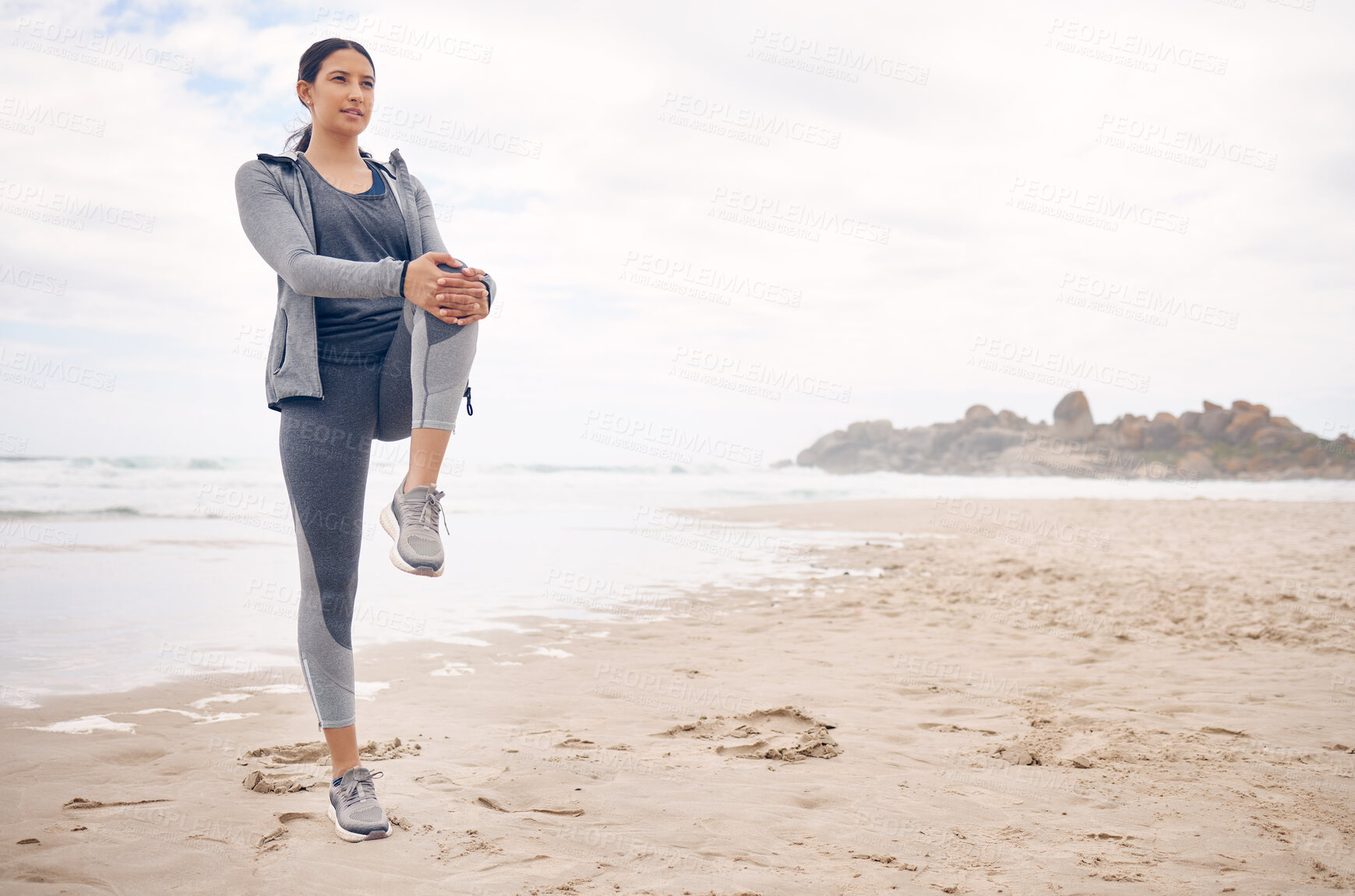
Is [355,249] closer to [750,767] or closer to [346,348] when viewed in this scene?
[346,348]

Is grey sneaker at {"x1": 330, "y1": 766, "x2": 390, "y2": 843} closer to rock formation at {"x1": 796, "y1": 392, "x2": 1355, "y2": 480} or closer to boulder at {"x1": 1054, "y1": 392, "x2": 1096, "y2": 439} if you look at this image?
rock formation at {"x1": 796, "y1": 392, "x2": 1355, "y2": 480}

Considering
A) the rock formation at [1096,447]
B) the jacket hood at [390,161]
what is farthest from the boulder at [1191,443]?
the jacket hood at [390,161]

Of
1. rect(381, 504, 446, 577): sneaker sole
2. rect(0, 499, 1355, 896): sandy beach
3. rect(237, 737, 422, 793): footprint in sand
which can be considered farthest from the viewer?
rect(237, 737, 422, 793): footprint in sand

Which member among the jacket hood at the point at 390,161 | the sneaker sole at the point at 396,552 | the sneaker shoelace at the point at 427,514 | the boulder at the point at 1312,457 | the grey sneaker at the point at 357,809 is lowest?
the grey sneaker at the point at 357,809

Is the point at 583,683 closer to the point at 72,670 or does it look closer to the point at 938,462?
the point at 72,670

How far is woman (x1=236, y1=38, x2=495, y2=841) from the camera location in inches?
79.8

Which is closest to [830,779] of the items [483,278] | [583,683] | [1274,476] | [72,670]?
[583,683]

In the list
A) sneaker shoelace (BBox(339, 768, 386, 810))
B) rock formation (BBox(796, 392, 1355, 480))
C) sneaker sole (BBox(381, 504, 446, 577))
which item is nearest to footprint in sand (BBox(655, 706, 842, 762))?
sneaker shoelace (BBox(339, 768, 386, 810))

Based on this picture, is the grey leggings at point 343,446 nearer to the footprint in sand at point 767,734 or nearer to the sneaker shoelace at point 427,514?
the sneaker shoelace at point 427,514

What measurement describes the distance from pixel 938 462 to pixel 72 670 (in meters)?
49.1

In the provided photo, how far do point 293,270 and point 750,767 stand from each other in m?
2.19

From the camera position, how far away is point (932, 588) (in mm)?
7293

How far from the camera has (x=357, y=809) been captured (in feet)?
7.30

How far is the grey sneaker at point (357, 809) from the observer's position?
2195mm
